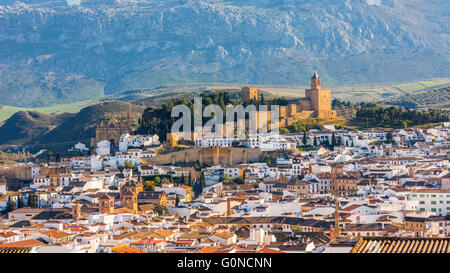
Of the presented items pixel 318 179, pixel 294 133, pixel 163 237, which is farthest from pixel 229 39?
pixel 163 237

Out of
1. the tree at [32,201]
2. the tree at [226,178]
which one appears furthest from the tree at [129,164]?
the tree at [32,201]

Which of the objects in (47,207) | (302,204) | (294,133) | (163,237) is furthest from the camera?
(294,133)

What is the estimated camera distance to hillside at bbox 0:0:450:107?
150 meters

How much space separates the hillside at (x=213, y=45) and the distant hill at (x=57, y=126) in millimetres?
56204

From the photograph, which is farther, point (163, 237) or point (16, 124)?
point (16, 124)

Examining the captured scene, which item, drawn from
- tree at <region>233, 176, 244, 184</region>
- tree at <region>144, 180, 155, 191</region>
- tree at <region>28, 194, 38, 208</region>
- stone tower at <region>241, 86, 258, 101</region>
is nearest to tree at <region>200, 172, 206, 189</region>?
tree at <region>233, 176, 244, 184</region>

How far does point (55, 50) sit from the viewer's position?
178 meters

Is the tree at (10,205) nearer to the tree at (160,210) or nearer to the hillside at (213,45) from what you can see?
the tree at (160,210)

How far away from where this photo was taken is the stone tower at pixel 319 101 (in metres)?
59.7

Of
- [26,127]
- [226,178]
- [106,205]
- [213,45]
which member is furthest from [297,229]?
[213,45]

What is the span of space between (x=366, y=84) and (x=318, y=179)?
327 ft

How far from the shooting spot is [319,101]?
5978cm
